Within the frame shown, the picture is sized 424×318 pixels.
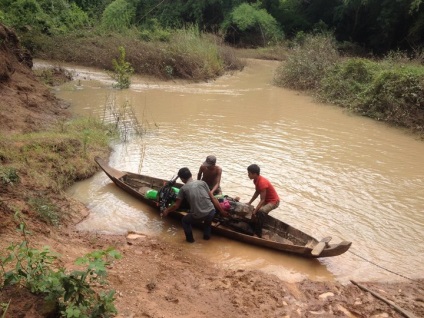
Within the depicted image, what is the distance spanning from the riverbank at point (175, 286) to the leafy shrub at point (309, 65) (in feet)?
43.3

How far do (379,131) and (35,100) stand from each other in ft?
36.3

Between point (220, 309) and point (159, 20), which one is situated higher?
point (159, 20)

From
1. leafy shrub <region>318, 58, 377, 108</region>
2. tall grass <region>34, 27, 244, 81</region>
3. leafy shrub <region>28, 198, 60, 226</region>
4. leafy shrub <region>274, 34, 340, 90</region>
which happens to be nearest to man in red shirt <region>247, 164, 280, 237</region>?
leafy shrub <region>28, 198, 60, 226</region>

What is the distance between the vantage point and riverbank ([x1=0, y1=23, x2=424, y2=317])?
4.63 meters

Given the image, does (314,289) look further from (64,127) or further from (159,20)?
(159,20)

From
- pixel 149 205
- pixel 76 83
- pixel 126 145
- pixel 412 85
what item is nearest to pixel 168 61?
pixel 76 83

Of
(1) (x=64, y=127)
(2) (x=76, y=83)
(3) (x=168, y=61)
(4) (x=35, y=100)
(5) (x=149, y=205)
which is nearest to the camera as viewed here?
(5) (x=149, y=205)

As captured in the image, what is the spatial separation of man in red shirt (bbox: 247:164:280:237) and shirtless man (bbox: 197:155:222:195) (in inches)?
35.7

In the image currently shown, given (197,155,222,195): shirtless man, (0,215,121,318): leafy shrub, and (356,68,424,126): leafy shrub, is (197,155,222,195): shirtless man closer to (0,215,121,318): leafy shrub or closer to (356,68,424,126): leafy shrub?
(0,215,121,318): leafy shrub

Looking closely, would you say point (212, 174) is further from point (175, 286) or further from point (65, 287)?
point (65, 287)

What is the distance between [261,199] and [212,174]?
1.20 metres

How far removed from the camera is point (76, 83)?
18.2 m

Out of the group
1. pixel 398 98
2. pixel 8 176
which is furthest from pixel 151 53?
pixel 8 176

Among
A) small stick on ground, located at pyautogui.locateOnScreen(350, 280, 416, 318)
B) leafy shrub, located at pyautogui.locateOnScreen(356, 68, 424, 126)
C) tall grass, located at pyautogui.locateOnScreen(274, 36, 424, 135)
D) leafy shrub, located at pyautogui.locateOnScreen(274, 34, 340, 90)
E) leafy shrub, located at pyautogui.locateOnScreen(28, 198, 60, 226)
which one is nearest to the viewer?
small stick on ground, located at pyautogui.locateOnScreen(350, 280, 416, 318)
